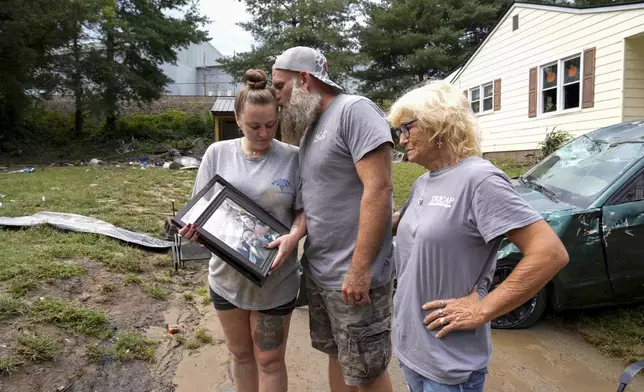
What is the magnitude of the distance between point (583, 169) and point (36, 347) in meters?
4.78

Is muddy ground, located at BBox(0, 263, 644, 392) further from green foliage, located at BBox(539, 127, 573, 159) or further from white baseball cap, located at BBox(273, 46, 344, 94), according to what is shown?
green foliage, located at BBox(539, 127, 573, 159)

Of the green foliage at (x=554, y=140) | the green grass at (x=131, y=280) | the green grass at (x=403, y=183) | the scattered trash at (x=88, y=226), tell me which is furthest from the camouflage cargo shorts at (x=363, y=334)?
the green foliage at (x=554, y=140)

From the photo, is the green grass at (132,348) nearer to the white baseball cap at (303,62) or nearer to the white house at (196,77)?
the white baseball cap at (303,62)

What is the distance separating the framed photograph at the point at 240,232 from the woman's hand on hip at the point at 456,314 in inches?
31.7

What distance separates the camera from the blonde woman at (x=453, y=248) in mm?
1362

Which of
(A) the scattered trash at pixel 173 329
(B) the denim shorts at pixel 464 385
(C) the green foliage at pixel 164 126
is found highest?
(C) the green foliage at pixel 164 126

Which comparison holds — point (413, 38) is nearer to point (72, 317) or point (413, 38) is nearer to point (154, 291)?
point (154, 291)

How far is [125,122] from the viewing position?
79.2 feet

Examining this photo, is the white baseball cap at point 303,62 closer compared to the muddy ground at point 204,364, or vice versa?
the white baseball cap at point 303,62

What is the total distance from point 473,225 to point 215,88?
32.7 m

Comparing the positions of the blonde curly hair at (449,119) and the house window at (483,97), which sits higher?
the house window at (483,97)

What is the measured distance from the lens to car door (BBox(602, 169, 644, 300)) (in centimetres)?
354

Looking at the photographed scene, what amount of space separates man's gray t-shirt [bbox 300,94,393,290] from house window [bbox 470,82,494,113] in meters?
13.6

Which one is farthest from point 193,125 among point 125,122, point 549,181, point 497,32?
point 549,181
